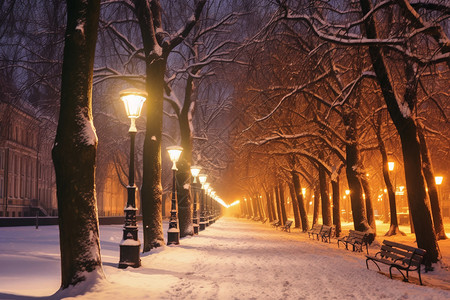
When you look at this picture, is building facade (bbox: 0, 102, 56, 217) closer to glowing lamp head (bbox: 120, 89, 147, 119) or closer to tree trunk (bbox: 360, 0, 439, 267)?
glowing lamp head (bbox: 120, 89, 147, 119)

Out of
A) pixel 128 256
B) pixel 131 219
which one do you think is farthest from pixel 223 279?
pixel 131 219

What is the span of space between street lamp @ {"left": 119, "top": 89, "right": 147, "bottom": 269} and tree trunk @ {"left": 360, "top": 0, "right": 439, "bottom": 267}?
6625mm

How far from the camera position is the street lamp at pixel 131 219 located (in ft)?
41.2

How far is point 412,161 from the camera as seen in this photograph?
1420 centimetres

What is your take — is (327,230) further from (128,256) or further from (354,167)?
(128,256)

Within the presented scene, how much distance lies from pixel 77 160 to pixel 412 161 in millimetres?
9440

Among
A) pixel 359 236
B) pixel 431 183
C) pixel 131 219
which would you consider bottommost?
pixel 359 236

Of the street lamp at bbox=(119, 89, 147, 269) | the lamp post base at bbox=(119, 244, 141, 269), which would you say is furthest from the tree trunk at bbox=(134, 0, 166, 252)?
the lamp post base at bbox=(119, 244, 141, 269)

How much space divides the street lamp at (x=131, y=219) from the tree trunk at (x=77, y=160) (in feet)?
10.6

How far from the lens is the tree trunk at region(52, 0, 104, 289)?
9078mm

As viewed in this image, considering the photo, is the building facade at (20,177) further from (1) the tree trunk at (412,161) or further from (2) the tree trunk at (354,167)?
(1) the tree trunk at (412,161)

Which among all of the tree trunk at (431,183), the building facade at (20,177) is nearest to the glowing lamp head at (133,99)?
the tree trunk at (431,183)

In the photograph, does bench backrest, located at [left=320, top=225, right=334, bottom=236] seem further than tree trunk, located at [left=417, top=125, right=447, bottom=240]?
Yes

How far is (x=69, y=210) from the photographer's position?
358 inches
